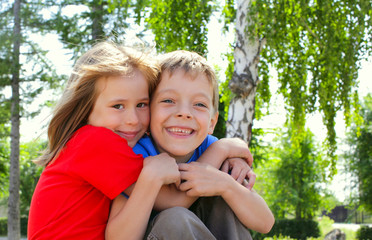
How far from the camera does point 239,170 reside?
7.21 ft

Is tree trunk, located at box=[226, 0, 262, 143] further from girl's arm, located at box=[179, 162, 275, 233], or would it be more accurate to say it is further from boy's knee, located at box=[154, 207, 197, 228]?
boy's knee, located at box=[154, 207, 197, 228]

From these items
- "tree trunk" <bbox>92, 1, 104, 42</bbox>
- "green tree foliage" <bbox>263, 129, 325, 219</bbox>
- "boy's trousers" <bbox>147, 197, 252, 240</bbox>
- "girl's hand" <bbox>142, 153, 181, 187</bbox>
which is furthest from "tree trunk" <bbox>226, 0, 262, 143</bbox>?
"green tree foliage" <bbox>263, 129, 325, 219</bbox>

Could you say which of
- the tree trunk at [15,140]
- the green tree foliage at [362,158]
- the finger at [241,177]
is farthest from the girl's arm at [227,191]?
the green tree foliage at [362,158]

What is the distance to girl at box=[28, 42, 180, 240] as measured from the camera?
178 centimetres

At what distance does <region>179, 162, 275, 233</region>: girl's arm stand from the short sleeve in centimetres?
26

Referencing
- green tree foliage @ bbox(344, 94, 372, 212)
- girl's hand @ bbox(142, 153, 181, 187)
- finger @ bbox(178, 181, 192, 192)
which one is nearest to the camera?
girl's hand @ bbox(142, 153, 181, 187)

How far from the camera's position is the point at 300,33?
648cm

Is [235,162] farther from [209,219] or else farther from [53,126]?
[53,126]

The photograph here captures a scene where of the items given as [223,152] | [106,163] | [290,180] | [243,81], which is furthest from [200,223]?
[290,180]

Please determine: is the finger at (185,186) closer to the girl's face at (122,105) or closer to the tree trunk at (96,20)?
the girl's face at (122,105)

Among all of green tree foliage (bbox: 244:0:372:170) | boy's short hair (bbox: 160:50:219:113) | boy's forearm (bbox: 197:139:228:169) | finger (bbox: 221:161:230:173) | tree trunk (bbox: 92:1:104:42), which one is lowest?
finger (bbox: 221:161:230:173)

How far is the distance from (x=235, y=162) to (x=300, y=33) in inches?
190

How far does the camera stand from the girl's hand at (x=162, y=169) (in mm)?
1748

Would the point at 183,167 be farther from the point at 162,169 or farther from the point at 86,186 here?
the point at 86,186
